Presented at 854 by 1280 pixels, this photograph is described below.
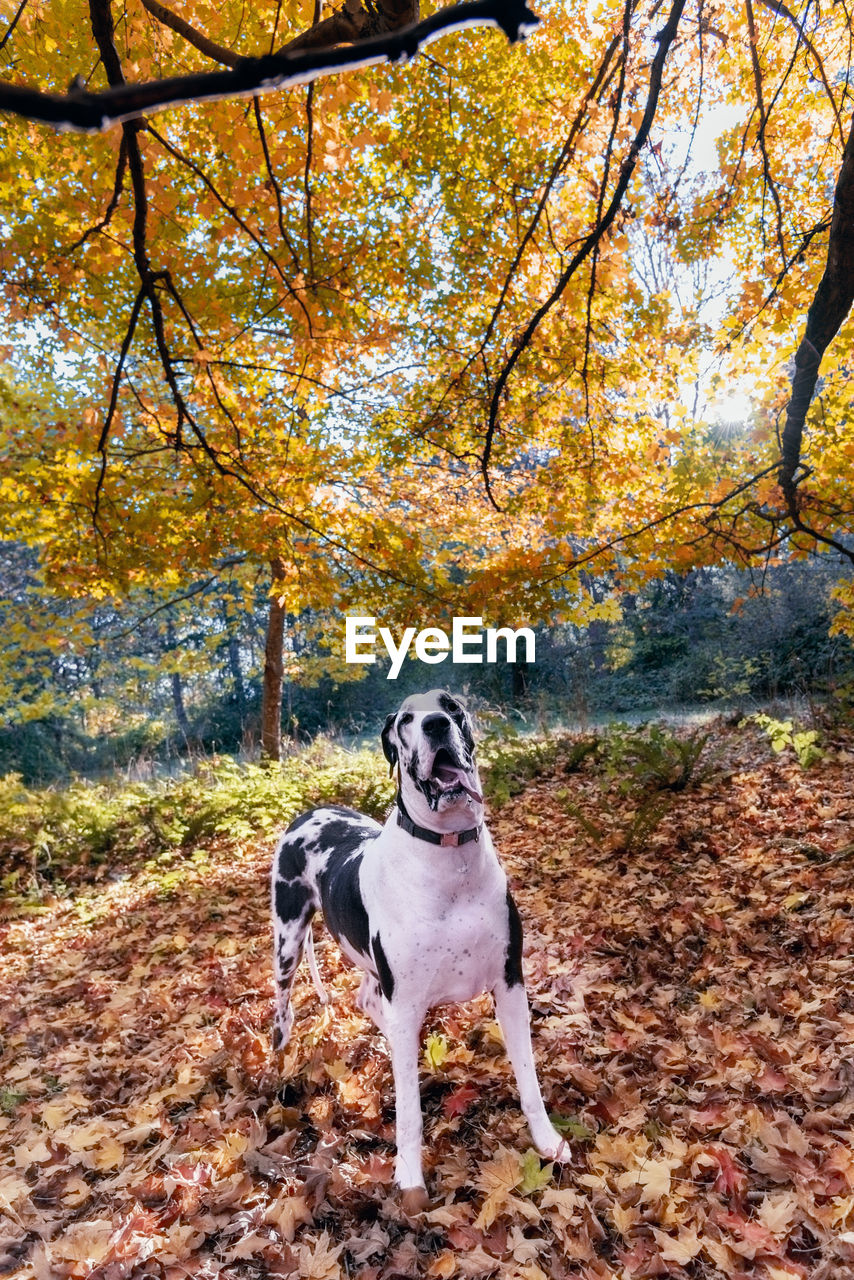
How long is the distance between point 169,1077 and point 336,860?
1.60m

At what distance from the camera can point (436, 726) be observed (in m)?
2.44

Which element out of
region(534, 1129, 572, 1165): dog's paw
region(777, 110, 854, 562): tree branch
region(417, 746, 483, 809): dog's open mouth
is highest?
region(777, 110, 854, 562): tree branch

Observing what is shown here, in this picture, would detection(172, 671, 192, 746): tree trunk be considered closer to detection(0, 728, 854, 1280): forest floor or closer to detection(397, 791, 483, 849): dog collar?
detection(0, 728, 854, 1280): forest floor

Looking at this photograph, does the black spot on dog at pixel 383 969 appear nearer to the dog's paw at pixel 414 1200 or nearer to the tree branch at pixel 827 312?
the dog's paw at pixel 414 1200

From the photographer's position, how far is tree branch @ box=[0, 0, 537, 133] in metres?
0.63

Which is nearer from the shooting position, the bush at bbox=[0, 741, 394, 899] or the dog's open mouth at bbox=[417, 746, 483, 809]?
the dog's open mouth at bbox=[417, 746, 483, 809]

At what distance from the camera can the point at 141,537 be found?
710 centimetres

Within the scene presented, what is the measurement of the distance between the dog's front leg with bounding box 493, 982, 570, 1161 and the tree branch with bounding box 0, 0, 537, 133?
2.71m

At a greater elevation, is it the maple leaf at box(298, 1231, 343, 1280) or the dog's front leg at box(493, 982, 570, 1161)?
the dog's front leg at box(493, 982, 570, 1161)

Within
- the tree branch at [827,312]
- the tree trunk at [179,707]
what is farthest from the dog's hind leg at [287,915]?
the tree trunk at [179,707]

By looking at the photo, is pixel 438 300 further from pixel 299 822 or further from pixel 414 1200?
pixel 414 1200

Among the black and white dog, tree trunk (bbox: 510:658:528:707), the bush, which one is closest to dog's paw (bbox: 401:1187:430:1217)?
the black and white dog

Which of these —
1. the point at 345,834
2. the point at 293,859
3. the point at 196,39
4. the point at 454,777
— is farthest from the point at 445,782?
the point at 196,39

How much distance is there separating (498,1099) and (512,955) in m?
0.97
